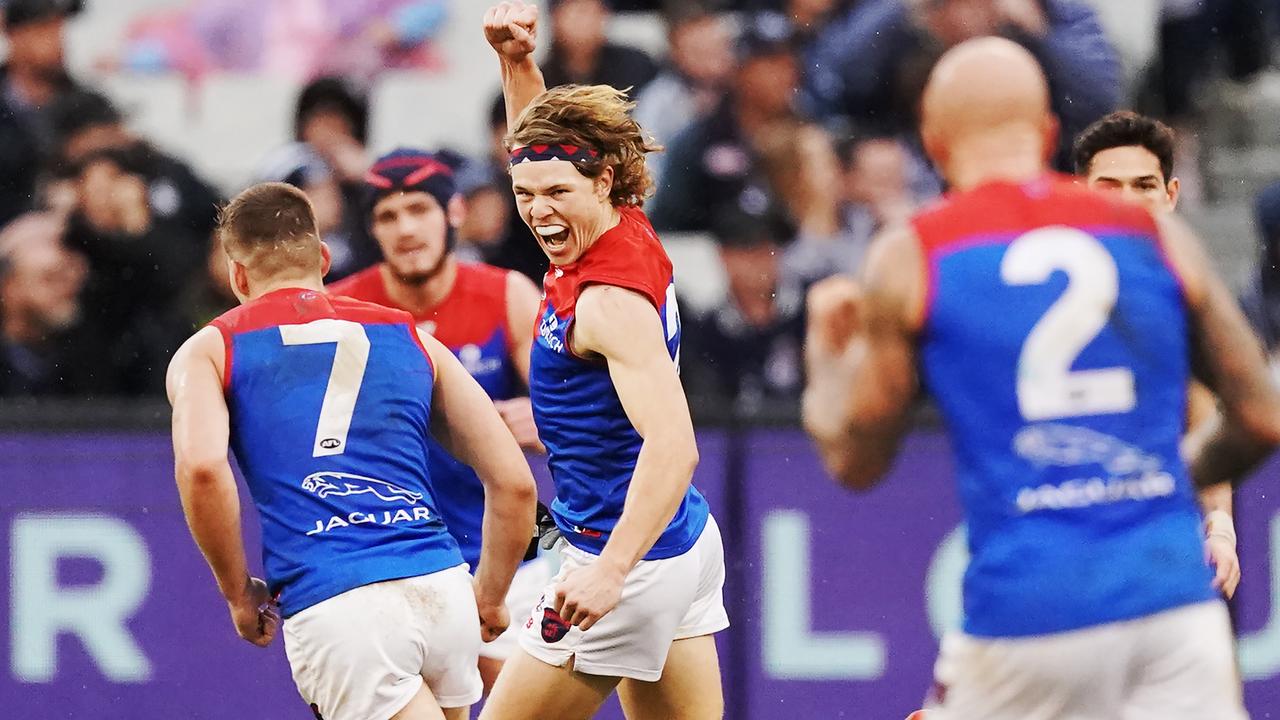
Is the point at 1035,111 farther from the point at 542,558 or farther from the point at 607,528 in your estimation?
the point at 542,558

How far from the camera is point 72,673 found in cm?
774

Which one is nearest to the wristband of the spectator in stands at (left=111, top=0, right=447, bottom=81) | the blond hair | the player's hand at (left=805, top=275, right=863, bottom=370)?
the player's hand at (left=805, top=275, right=863, bottom=370)

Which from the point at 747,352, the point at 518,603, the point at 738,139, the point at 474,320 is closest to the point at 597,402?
the point at 474,320

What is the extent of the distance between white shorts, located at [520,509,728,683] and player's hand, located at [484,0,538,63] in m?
1.69

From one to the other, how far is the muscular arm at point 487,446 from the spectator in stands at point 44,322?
4142 millimetres

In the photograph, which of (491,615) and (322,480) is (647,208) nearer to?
(491,615)

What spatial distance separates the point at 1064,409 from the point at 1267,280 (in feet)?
19.9

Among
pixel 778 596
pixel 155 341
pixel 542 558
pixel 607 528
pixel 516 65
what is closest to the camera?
pixel 607 528

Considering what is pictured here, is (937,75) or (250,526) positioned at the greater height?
(937,75)

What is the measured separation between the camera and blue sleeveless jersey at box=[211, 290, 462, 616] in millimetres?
4801

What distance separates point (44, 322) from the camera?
8922 mm

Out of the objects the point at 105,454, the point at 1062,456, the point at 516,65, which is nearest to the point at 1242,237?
the point at 516,65

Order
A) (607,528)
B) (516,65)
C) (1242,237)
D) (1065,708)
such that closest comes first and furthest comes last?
(1065,708)
(607,528)
(516,65)
(1242,237)

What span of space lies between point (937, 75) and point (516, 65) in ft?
7.88
